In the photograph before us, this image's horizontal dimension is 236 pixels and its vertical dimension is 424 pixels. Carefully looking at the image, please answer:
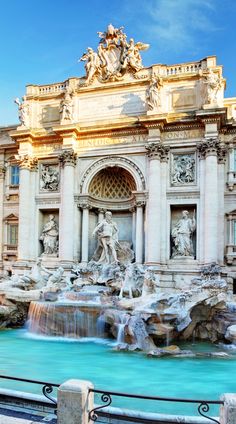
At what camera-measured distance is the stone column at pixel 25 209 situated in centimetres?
2062

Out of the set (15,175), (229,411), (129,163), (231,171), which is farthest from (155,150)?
(229,411)

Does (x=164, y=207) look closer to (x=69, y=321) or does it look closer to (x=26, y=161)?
(x=26, y=161)

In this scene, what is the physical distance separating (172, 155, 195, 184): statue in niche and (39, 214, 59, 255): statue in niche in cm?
680

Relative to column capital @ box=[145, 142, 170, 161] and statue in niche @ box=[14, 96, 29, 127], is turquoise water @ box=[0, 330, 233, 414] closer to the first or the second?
column capital @ box=[145, 142, 170, 161]

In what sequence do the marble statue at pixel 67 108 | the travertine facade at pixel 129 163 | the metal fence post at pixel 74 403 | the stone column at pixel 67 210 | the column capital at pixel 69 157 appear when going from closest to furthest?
the metal fence post at pixel 74 403 → the travertine facade at pixel 129 163 → the stone column at pixel 67 210 → the column capital at pixel 69 157 → the marble statue at pixel 67 108

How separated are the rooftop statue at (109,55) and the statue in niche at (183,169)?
5569 mm

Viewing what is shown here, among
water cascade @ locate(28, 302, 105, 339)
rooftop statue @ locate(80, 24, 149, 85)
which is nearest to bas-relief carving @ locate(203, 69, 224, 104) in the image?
rooftop statue @ locate(80, 24, 149, 85)

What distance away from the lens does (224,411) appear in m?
3.65

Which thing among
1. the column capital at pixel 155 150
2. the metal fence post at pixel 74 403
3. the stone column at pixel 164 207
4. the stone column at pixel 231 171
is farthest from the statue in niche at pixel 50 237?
the metal fence post at pixel 74 403

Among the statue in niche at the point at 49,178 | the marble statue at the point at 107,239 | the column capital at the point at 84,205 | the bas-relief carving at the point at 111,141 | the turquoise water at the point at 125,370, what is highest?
the bas-relief carving at the point at 111,141

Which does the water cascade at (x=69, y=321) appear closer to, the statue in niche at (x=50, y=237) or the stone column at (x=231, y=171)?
the statue in niche at (x=50, y=237)

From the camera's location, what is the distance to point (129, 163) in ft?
64.4

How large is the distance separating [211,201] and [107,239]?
5234 mm

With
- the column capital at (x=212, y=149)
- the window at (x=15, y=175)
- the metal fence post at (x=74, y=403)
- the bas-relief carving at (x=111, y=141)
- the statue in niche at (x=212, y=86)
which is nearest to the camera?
the metal fence post at (x=74, y=403)
